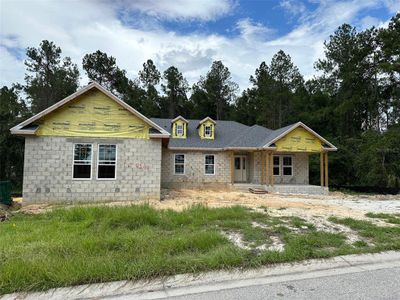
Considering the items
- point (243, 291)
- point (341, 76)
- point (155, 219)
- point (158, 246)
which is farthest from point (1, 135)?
point (341, 76)

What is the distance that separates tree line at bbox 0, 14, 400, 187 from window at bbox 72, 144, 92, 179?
16.4 m

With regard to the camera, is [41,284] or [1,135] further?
[1,135]

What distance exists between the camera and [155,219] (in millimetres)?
7336

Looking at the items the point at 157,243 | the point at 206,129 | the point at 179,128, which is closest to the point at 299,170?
the point at 206,129

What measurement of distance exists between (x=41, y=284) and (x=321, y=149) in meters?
20.3

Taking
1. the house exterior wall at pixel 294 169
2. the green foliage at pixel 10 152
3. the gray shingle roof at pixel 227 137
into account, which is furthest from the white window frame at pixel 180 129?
the green foliage at pixel 10 152

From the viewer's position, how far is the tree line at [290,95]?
25781 mm

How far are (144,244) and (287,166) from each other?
19161 mm

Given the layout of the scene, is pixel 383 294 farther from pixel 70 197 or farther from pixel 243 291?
pixel 70 197

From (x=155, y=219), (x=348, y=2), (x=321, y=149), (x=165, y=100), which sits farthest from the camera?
(x=165, y=100)

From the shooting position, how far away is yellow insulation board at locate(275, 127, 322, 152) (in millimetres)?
20203

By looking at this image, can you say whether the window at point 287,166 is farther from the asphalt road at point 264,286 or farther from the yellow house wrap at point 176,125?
the asphalt road at point 264,286

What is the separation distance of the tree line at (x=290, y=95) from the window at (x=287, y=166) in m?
5.12

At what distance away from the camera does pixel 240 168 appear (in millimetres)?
22922
